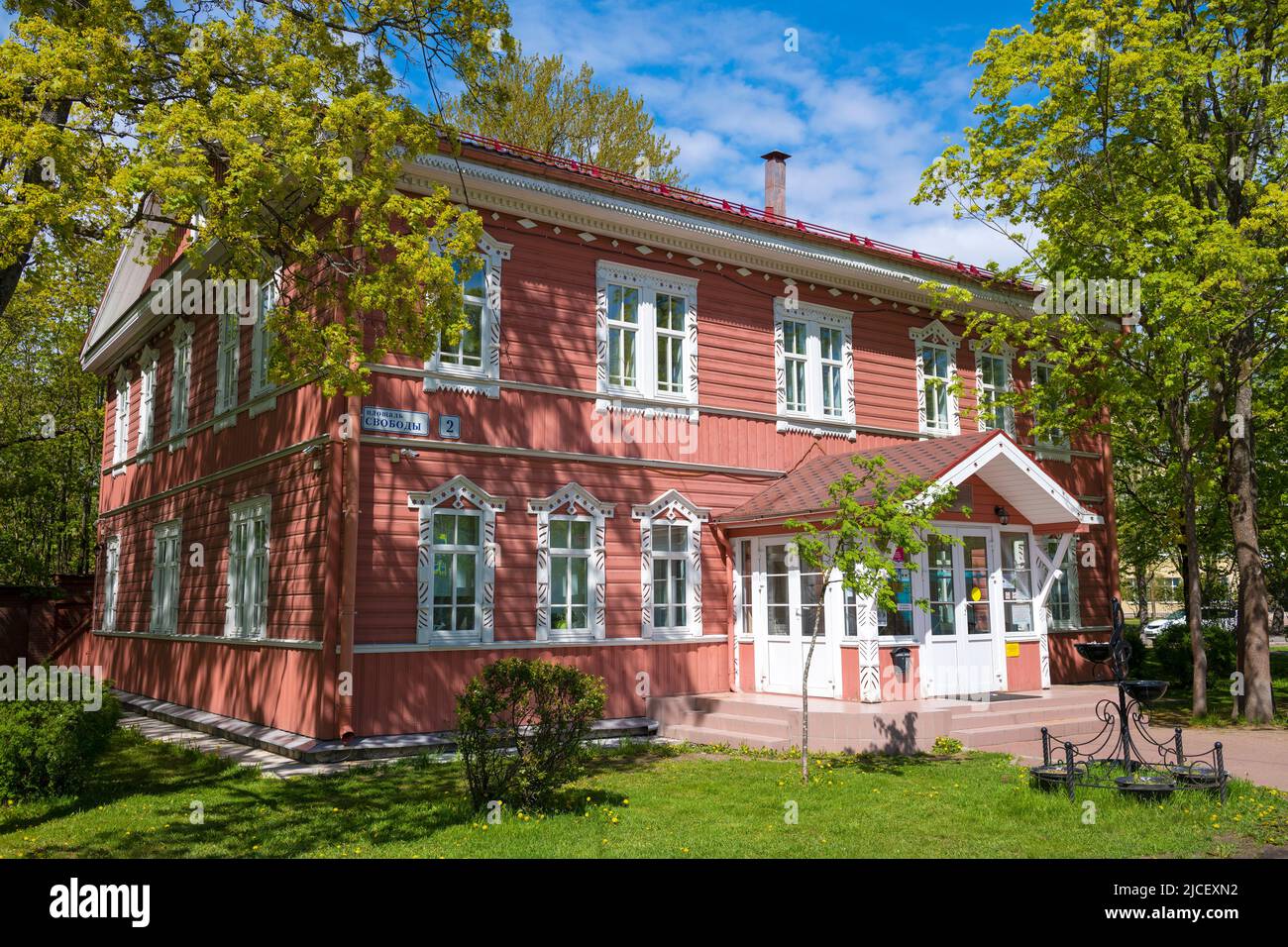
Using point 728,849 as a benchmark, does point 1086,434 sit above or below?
above

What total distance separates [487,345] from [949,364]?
9.41 m

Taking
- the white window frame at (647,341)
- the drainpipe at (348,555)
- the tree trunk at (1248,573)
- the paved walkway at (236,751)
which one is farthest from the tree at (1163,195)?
the paved walkway at (236,751)

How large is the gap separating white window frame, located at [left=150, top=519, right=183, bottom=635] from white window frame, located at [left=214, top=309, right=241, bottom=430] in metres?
2.85

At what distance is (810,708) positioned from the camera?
42.1ft

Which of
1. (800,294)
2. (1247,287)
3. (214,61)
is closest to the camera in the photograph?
(214,61)

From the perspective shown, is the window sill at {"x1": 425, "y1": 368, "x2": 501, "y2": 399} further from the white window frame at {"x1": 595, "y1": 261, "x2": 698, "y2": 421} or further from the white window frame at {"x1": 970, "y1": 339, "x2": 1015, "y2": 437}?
the white window frame at {"x1": 970, "y1": 339, "x2": 1015, "y2": 437}

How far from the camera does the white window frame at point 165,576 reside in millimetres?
18000

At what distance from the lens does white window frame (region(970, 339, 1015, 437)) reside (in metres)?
18.9

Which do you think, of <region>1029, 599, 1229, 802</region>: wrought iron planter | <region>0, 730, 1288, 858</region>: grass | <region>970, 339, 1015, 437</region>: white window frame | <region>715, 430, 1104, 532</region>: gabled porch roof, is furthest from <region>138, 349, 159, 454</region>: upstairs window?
<region>1029, 599, 1229, 802</region>: wrought iron planter

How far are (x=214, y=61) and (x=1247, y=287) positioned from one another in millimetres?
14369

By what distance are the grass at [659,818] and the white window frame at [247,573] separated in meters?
3.48

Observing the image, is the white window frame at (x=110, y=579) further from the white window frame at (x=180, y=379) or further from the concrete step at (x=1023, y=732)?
the concrete step at (x=1023, y=732)
